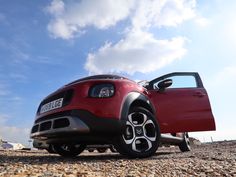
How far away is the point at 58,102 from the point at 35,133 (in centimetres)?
81

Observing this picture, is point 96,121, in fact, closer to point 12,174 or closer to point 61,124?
point 61,124

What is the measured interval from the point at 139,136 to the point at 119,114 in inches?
24.0

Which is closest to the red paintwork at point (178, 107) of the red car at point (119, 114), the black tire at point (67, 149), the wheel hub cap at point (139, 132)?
the red car at point (119, 114)

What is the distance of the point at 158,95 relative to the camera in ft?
21.0

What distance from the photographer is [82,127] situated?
5012mm

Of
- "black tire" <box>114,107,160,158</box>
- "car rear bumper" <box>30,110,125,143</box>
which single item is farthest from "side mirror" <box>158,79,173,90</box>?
"car rear bumper" <box>30,110,125,143</box>

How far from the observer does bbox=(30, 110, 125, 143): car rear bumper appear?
5043mm

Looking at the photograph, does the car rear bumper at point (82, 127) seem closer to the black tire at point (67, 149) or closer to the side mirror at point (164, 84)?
the side mirror at point (164, 84)

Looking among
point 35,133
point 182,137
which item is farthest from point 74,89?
point 182,137

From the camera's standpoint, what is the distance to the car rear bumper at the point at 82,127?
504 centimetres

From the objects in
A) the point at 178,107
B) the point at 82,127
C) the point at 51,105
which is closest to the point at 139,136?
the point at 82,127

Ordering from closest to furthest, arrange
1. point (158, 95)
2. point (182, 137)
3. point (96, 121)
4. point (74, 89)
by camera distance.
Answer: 1. point (96, 121)
2. point (74, 89)
3. point (158, 95)
4. point (182, 137)

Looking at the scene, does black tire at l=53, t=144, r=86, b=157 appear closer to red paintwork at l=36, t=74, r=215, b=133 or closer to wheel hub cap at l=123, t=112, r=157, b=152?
red paintwork at l=36, t=74, r=215, b=133

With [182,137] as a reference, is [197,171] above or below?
below
